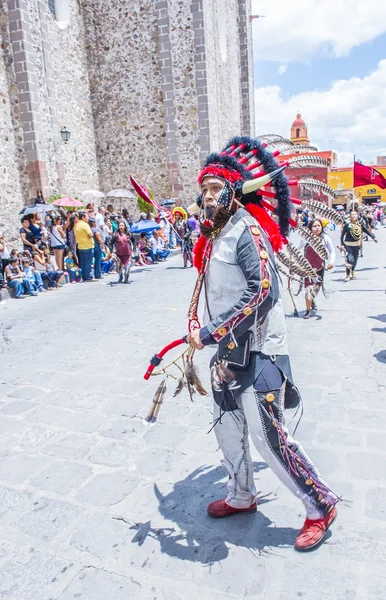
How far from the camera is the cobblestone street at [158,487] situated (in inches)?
90.0

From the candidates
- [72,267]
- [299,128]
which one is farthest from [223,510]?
[299,128]

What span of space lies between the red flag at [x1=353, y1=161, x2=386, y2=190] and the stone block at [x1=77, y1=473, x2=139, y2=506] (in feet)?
34.2

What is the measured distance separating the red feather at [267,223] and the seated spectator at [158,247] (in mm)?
13149

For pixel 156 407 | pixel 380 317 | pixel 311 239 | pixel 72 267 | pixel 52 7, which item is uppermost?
pixel 52 7

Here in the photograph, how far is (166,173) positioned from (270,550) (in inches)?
846

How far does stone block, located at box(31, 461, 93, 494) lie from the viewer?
3.10 meters

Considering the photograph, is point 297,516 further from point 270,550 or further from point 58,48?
point 58,48

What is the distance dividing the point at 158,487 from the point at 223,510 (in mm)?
525

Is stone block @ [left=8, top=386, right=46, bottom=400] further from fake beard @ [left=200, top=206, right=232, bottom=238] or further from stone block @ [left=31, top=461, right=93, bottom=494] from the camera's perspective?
fake beard @ [left=200, top=206, right=232, bottom=238]

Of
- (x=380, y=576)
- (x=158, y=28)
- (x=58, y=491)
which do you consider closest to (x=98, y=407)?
(x=58, y=491)

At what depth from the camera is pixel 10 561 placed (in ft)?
8.14

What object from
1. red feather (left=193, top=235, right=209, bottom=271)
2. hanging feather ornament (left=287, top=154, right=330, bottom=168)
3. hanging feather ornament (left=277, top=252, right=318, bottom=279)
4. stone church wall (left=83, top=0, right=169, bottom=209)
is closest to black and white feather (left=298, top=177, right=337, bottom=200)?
hanging feather ornament (left=287, top=154, right=330, bottom=168)

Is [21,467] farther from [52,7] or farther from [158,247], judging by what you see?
[52,7]

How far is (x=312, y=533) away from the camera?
2.43 meters
